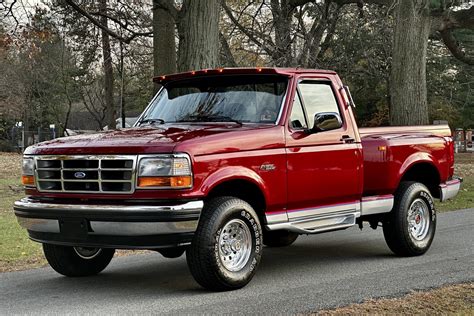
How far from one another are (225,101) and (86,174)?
186cm

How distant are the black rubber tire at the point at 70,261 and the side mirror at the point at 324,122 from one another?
8.62ft

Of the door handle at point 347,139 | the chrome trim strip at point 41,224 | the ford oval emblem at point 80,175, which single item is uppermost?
the door handle at point 347,139

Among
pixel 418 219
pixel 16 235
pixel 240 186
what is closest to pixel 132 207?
pixel 240 186

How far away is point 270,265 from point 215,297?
1875 millimetres

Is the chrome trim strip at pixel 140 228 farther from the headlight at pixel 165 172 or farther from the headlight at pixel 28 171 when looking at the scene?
the headlight at pixel 28 171

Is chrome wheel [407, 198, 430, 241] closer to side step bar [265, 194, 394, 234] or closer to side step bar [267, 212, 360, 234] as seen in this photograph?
side step bar [265, 194, 394, 234]

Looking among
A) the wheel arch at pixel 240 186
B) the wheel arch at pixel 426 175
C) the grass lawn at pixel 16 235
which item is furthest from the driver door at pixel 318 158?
the grass lawn at pixel 16 235

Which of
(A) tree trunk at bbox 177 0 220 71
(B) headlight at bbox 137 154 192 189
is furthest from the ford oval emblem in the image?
(A) tree trunk at bbox 177 0 220 71

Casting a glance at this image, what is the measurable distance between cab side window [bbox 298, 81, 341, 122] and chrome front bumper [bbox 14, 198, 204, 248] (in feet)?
6.84

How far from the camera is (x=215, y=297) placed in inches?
255

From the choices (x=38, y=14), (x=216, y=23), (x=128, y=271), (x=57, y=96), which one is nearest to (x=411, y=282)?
(x=128, y=271)

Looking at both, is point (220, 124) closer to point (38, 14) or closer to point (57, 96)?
point (38, 14)

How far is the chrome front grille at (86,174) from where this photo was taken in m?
6.37

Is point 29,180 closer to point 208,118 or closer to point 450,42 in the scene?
point 208,118
